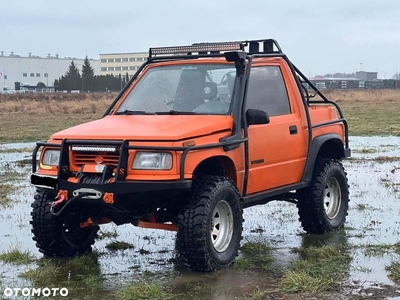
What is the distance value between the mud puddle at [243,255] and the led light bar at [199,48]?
2.16 metres

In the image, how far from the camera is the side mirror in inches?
293

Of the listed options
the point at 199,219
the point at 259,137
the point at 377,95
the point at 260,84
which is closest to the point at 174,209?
the point at 199,219

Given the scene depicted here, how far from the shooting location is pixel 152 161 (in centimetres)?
660

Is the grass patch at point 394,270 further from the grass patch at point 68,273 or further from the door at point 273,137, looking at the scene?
the grass patch at point 68,273

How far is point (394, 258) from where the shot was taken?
7.29 m

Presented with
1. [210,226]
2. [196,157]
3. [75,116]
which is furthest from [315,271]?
[75,116]

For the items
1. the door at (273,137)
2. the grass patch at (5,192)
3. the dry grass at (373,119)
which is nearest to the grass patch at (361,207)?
the door at (273,137)

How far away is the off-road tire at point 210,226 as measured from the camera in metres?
6.66

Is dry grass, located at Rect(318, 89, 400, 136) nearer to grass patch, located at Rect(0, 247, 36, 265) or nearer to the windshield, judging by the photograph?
the windshield

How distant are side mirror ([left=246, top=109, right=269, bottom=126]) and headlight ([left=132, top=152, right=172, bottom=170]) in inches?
49.4

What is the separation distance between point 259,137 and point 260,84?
74cm

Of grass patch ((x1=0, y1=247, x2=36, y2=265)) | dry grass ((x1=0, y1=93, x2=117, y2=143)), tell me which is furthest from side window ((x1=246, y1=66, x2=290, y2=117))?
dry grass ((x1=0, y1=93, x2=117, y2=143))

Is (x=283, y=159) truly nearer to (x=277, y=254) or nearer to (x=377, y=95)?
(x=277, y=254)

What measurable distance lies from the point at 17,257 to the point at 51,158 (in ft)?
3.73
